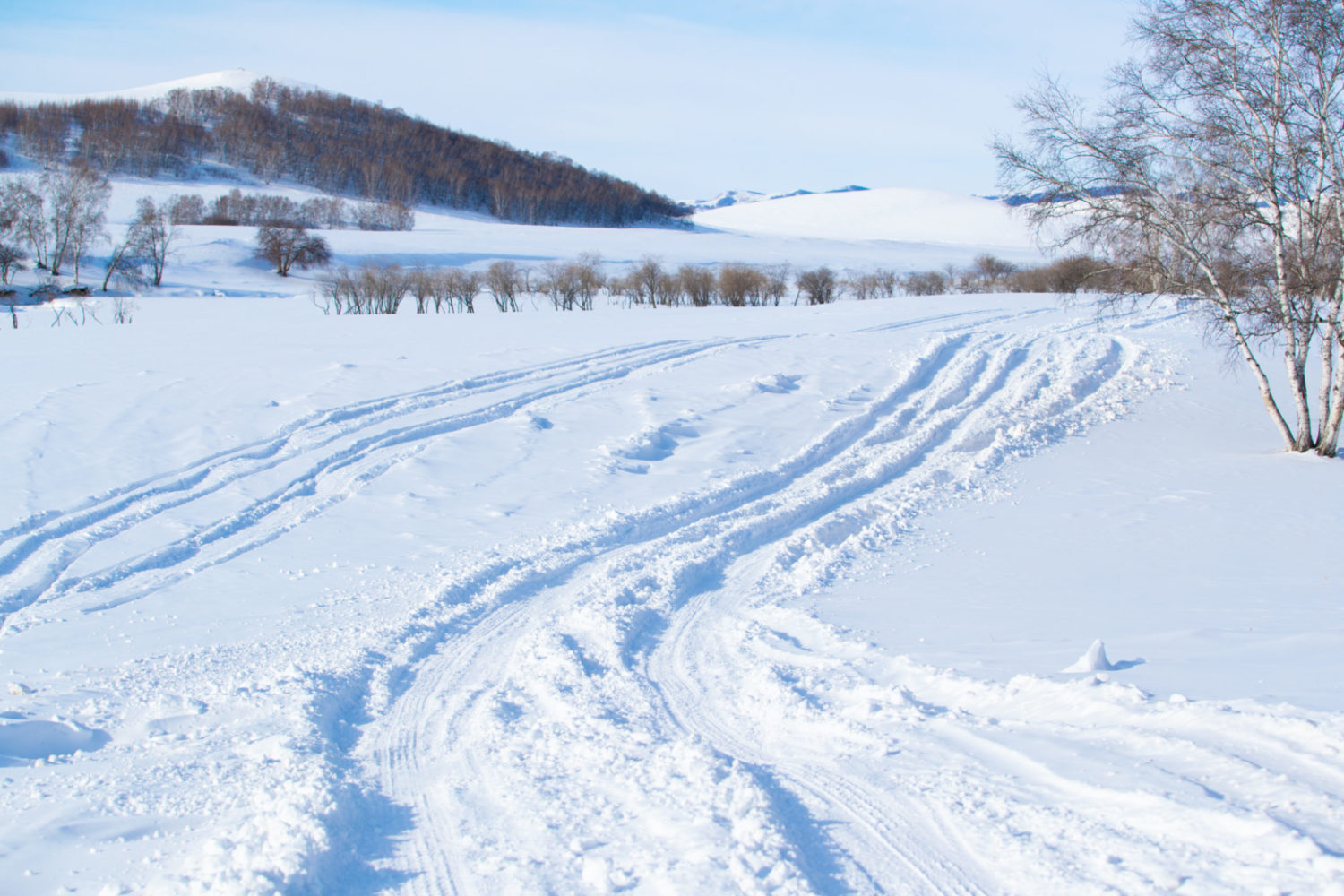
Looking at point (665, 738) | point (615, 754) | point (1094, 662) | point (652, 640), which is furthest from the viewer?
point (652, 640)

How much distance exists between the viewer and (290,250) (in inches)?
2338

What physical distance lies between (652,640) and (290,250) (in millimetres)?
61624

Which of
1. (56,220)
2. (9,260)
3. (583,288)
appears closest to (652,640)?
(583,288)

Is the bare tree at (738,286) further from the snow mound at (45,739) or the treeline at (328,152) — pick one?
the treeline at (328,152)

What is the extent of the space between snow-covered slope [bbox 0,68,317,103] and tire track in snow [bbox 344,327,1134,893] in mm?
189994

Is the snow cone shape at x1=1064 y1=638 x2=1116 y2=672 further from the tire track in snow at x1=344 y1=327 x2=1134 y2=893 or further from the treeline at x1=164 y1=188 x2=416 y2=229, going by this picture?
the treeline at x1=164 y1=188 x2=416 y2=229

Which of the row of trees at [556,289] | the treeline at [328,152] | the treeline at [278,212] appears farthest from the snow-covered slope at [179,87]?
the row of trees at [556,289]

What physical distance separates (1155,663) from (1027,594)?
73.1 inches

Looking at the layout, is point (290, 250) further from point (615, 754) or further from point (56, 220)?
point (615, 754)

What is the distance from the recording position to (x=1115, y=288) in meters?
12.5

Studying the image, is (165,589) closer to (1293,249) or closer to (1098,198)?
(1098,198)

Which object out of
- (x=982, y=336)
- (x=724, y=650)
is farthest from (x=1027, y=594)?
(x=982, y=336)

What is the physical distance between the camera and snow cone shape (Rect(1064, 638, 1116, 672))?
186 inches

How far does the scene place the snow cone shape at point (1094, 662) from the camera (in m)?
4.72
